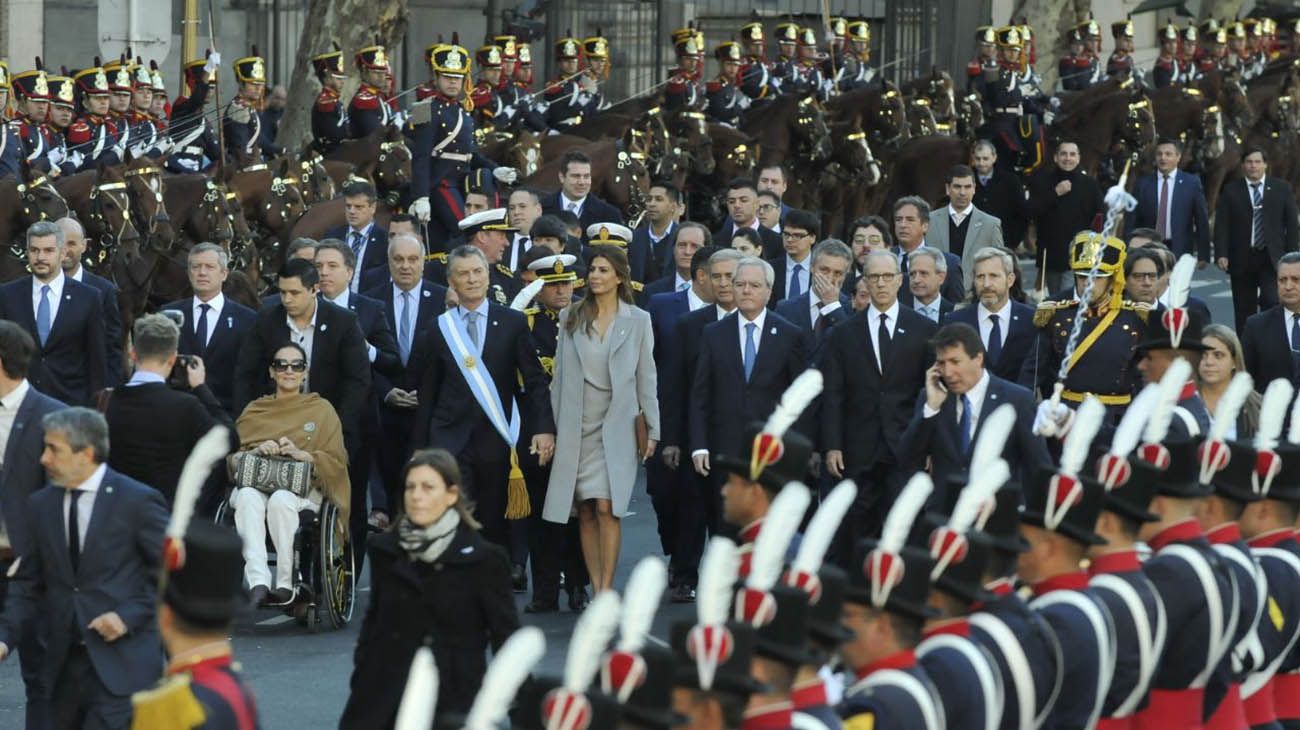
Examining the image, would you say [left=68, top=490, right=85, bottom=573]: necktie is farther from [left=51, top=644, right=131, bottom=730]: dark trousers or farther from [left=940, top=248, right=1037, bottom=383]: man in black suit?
[left=940, top=248, right=1037, bottom=383]: man in black suit

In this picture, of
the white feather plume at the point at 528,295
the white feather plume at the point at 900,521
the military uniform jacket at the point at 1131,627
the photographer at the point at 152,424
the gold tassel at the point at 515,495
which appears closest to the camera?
the white feather plume at the point at 900,521

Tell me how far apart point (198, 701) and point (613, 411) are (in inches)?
248

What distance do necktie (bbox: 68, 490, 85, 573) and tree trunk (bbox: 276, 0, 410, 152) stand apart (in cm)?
1913

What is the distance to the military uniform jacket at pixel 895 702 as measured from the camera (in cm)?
671

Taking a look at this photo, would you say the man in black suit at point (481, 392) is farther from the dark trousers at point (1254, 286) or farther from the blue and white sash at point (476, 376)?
the dark trousers at point (1254, 286)

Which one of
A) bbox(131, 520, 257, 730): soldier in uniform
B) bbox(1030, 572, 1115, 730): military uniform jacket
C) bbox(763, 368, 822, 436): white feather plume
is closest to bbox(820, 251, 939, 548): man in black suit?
bbox(763, 368, 822, 436): white feather plume

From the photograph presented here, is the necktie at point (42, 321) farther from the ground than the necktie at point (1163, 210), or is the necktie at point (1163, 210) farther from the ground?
the necktie at point (1163, 210)

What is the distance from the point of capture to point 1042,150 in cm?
2761

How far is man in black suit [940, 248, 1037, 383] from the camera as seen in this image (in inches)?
518

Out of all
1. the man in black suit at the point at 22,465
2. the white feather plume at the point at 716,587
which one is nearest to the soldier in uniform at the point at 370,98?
the man in black suit at the point at 22,465

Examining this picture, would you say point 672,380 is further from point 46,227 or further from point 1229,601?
point 1229,601

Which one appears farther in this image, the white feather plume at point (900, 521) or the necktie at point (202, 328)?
the necktie at point (202, 328)

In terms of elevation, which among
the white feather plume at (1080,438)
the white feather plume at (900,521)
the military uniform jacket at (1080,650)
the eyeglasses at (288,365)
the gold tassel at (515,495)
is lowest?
→ the gold tassel at (515,495)

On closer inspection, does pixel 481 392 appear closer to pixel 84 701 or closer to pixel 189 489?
pixel 84 701
